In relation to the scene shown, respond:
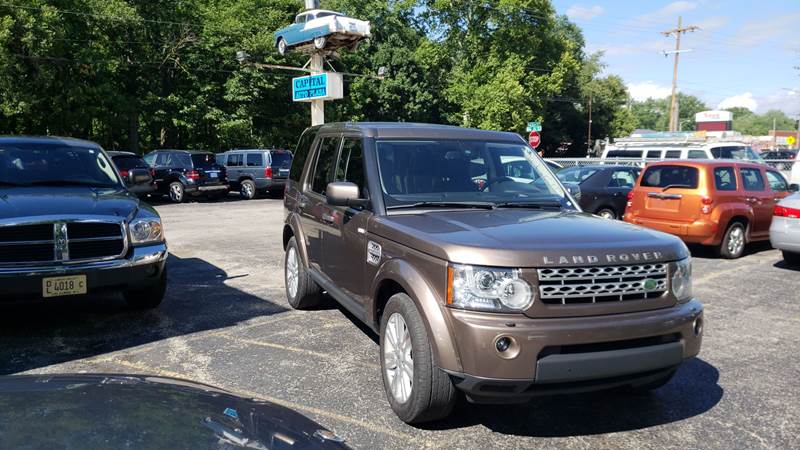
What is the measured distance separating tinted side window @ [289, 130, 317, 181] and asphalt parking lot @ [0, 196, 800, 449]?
146 centimetres

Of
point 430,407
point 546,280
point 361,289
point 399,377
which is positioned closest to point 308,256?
point 361,289

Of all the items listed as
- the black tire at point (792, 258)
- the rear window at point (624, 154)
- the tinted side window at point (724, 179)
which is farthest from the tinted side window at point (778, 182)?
the rear window at point (624, 154)

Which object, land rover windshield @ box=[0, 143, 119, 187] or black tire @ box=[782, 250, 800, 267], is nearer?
land rover windshield @ box=[0, 143, 119, 187]

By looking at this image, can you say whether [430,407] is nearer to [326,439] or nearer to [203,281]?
[326,439]

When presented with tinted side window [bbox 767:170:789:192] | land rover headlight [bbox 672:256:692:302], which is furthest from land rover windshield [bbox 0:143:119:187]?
tinted side window [bbox 767:170:789:192]

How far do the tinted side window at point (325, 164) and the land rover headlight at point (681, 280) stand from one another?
9.96 feet

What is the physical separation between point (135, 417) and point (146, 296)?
473 centimetres

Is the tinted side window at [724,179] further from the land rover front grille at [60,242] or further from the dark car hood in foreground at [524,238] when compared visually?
the land rover front grille at [60,242]

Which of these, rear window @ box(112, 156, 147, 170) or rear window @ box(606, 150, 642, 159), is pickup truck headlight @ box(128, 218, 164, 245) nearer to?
rear window @ box(112, 156, 147, 170)

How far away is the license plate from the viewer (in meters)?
5.12

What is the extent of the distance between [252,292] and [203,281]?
994 mm

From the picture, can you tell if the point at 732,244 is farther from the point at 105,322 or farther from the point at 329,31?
the point at 329,31

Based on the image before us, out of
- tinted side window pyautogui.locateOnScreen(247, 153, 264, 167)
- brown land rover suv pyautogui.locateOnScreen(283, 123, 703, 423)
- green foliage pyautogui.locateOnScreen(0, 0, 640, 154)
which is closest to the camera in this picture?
brown land rover suv pyautogui.locateOnScreen(283, 123, 703, 423)

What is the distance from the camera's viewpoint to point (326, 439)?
2.05 m
